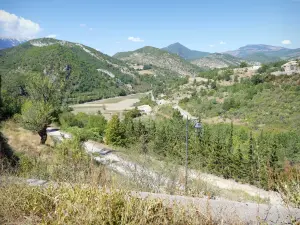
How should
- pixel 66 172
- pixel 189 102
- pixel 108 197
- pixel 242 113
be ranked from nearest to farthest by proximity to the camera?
pixel 108 197 → pixel 66 172 → pixel 242 113 → pixel 189 102

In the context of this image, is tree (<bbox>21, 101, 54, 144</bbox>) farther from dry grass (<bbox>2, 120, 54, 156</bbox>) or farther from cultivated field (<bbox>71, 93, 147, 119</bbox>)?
cultivated field (<bbox>71, 93, 147, 119</bbox>)

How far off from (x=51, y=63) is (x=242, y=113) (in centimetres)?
6970

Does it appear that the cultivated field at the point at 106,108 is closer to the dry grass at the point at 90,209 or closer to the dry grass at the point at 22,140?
the dry grass at the point at 22,140

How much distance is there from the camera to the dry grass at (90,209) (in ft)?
8.04

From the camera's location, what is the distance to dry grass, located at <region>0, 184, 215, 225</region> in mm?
2449

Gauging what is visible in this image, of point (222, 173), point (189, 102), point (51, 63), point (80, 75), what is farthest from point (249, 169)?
point (80, 75)

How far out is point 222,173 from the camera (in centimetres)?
2481

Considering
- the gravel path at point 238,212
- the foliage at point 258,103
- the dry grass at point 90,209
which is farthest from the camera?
the foliage at point 258,103

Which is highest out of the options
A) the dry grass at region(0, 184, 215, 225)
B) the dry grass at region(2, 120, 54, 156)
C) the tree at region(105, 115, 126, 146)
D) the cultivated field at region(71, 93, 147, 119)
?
the dry grass at region(0, 184, 215, 225)

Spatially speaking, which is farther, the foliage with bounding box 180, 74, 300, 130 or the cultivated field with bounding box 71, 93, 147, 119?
the cultivated field with bounding box 71, 93, 147, 119

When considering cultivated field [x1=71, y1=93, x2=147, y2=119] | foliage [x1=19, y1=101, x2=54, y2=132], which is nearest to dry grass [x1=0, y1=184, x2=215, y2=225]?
foliage [x1=19, y1=101, x2=54, y2=132]

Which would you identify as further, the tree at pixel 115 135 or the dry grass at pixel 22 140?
the tree at pixel 115 135

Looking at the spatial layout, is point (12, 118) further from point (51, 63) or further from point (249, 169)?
point (51, 63)

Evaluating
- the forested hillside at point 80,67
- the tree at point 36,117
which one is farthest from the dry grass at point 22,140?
the forested hillside at point 80,67
